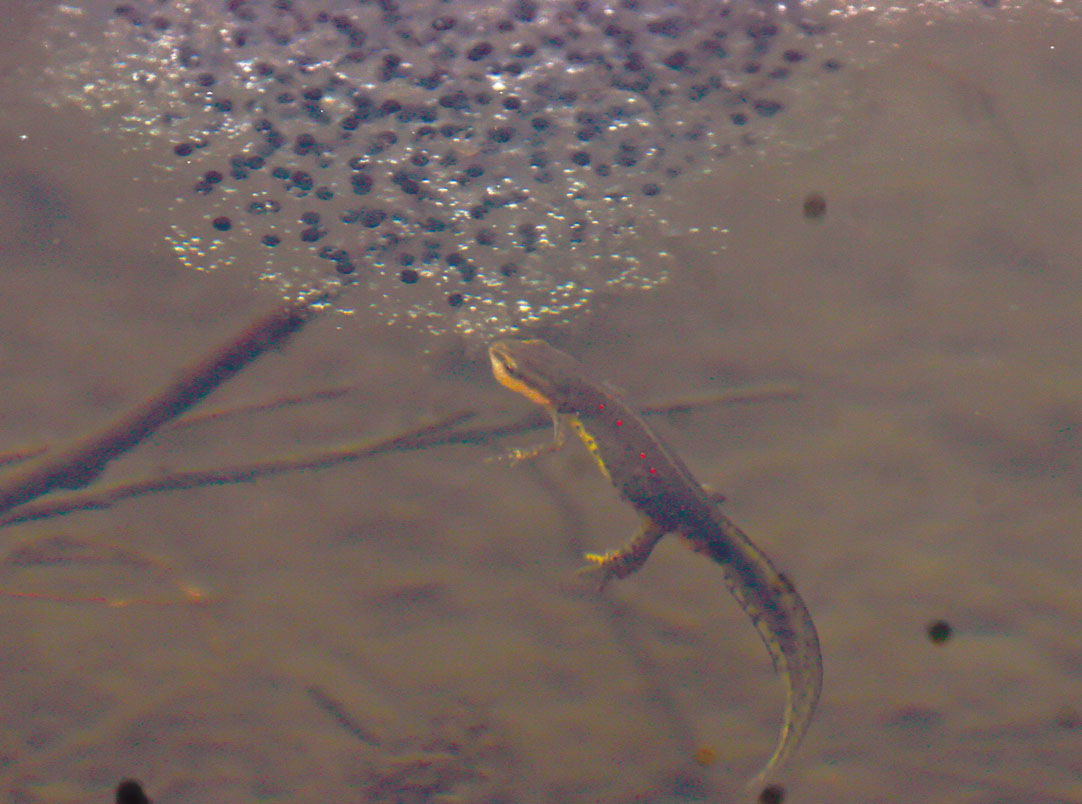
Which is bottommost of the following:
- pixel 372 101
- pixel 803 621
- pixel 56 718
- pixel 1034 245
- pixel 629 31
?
pixel 56 718

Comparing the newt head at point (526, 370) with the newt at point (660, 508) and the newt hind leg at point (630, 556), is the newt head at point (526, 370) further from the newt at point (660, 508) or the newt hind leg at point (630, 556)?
the newt hind leg at point (630, 556)

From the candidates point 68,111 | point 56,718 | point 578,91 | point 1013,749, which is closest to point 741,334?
point 578,91

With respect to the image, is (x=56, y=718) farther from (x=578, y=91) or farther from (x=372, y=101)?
(x=578, y=91)

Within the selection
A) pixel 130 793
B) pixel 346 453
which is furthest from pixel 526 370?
pixel 130 793

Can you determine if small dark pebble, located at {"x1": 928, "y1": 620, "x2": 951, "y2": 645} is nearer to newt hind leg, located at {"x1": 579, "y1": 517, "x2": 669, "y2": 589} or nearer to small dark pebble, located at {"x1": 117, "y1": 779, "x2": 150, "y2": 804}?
newt hind leg, located at {"x1": 579, "y1": 517, "x2": 669, "y2": 589}

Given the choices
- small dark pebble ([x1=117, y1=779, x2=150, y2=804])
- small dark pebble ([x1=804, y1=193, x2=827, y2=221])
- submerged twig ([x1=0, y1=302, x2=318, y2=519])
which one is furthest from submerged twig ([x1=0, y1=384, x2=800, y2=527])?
small dark pebble ([x1=117, y1=779, x2=150, y2=804])

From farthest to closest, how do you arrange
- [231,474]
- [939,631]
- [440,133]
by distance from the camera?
[440,133] < [231,474] < [939,631]

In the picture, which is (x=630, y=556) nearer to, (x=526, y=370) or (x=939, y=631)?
(x=526, y=370)
